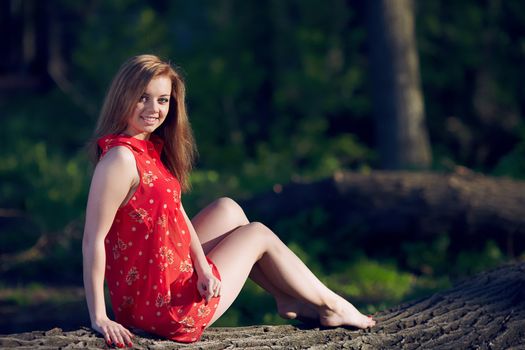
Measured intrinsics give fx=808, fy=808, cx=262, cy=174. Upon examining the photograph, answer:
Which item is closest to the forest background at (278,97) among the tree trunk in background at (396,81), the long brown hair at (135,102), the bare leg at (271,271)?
the tree trunk in background at (396,81)

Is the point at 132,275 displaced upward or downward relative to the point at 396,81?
downward

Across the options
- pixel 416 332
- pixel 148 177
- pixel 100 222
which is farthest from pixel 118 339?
pixel 416 332

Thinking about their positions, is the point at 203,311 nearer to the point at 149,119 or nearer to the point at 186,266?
the point at 186,266

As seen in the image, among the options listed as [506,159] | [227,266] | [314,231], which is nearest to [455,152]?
[506,159]

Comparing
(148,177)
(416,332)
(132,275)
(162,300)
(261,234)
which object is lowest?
(416,332)

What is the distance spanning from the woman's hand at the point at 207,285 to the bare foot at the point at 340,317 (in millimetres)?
613

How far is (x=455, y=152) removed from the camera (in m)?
11.1

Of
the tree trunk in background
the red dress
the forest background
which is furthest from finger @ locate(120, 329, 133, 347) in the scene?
the tree trunk in background

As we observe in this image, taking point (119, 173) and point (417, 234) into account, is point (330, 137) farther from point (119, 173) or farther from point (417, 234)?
point (119, 173)

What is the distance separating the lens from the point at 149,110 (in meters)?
3.40

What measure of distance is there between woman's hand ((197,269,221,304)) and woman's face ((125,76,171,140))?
26.0 inches

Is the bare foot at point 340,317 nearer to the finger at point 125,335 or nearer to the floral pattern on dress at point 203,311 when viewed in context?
the floral pattern on dress at point 203,311

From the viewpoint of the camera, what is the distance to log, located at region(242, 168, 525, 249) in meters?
6.91

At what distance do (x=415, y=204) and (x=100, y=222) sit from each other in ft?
14.1
